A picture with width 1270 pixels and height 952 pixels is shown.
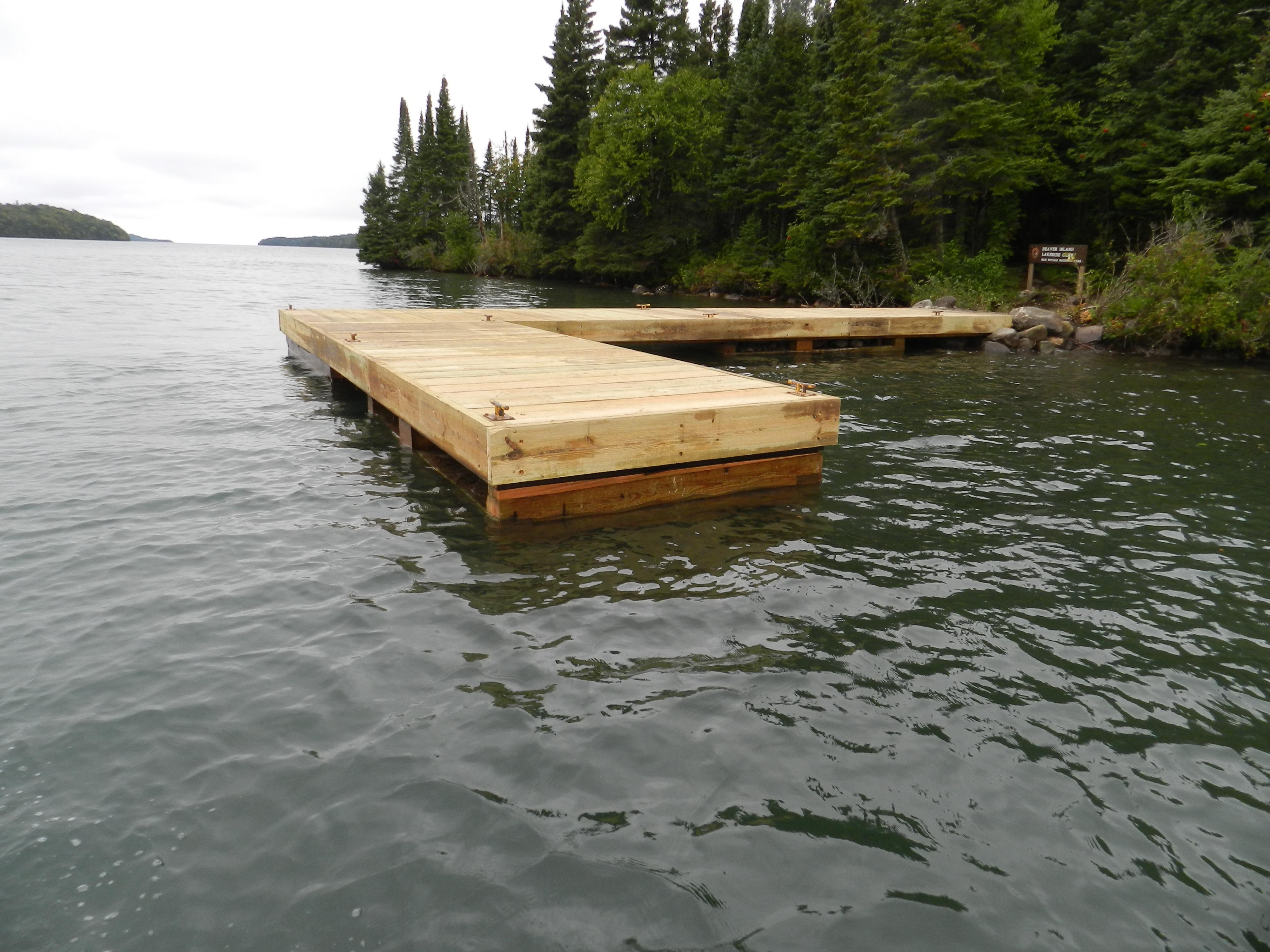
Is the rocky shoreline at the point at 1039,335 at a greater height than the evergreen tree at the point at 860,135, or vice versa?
the evergreen tree at the point at 860,135

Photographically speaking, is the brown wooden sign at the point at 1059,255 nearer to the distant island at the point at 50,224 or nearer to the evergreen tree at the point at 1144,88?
the evergreen tree at the point at 1144,88

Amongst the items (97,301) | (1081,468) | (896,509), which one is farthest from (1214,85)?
(97,301)

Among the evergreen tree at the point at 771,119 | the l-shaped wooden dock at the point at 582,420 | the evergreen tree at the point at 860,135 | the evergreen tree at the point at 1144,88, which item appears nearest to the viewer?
the l-shaped wooden dock at the point at 582,420

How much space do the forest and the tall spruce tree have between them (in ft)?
0.48

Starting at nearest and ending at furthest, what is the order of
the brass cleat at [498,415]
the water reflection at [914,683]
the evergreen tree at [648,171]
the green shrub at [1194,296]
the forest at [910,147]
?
1. the water reflection at [914,683]
2. the brass cleat at [498,415]
3. the green shrub at [1194,296]
4. the forest at [910,147]
5. the evergreen tree at [648,171]

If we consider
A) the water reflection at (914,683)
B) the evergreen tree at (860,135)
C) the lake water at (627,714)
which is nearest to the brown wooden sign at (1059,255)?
the evergreen tree at (860,135)

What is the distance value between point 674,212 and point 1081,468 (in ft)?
122

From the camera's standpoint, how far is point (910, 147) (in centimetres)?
2364

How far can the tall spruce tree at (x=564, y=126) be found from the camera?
151ft

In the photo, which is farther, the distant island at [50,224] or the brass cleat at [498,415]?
the distant island at [50,224]

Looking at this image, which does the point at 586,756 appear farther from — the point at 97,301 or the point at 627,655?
the point at 97,301

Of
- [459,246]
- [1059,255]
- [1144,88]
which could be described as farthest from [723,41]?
[1059,255]

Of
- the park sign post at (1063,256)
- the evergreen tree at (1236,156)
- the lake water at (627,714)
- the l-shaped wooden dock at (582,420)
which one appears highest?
the evergreen tree at (1236,156)

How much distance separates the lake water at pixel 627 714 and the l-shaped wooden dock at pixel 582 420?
39 cm
